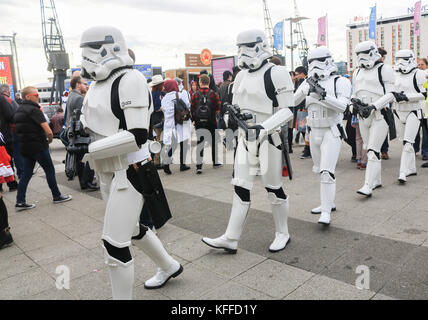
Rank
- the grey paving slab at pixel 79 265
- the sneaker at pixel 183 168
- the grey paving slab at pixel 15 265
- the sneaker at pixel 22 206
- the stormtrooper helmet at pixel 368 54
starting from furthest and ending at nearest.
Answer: the sneaker at pixel 183 168 → the sneaker at pixel 22 206 → the stormtrooper helmet at pixel 368 54 → the grey paving slab at pixel 15 265 → the grey paving slab at pixel 79 265

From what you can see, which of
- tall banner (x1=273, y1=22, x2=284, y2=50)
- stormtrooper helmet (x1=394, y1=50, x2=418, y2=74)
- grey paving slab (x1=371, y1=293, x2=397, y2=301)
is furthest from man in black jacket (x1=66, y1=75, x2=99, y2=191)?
tall banner (x1=273, y1=22, x2=284, y2=50)

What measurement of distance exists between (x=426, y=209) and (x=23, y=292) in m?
4.65

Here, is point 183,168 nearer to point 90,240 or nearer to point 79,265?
point 90,240

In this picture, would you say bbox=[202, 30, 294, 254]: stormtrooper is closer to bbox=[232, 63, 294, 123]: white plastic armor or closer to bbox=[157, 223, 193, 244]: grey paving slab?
bbox=[232, 63, 294, 123]: white plastic armor

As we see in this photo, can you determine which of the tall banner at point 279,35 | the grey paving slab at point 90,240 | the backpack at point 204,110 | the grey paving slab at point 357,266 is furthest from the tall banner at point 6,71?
the grey paving slab at point 357,266

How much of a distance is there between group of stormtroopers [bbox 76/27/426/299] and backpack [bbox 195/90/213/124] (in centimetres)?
317

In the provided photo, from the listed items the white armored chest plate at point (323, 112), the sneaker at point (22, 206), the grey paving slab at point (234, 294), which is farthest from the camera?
the sneaker at point (22, 206)

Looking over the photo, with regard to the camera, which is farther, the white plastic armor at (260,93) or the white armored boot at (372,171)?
the white armored boot at (372,171)

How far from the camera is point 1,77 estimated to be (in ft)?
78.5

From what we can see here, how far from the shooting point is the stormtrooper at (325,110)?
14.1 feet

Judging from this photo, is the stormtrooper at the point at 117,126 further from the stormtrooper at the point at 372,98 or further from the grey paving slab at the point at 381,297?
the stormtrooper at the point at 372,98

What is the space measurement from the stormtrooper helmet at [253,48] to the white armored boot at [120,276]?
2131mm
